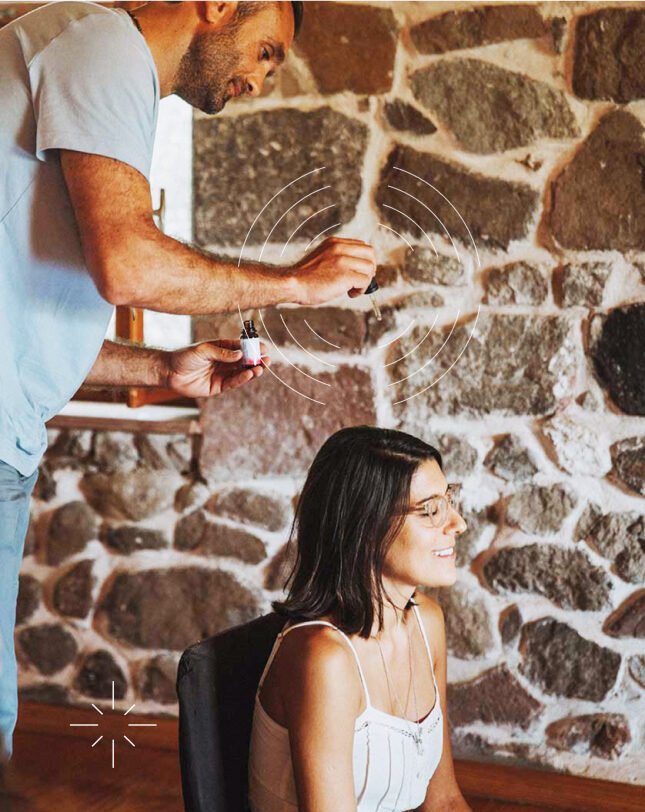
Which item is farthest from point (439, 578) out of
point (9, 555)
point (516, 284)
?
point (516, 284)

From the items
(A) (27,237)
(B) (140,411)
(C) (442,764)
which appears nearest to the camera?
(A) (27,237)

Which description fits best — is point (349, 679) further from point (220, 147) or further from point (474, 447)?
point (220, 147)

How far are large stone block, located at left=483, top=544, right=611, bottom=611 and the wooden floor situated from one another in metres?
0.42

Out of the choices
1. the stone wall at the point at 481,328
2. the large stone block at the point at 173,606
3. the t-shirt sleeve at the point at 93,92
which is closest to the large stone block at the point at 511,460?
the stone wall at the point at 481,328

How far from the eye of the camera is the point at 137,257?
1.33 m

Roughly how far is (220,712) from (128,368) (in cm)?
66

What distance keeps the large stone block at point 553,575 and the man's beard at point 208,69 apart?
4.22ft

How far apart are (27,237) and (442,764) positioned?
965 millimetres

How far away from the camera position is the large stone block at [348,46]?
94.5 inches

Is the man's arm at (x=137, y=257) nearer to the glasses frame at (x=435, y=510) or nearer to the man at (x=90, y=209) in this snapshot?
the man at (x=90, y=209)

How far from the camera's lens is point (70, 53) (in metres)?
1.35

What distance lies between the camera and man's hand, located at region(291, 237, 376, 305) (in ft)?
4.91

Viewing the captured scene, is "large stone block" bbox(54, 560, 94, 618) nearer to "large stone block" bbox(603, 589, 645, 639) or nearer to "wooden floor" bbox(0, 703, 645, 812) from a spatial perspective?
"wooden floor" bbox(0, 703, 645, 812)

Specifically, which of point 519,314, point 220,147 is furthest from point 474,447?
point 220,147
